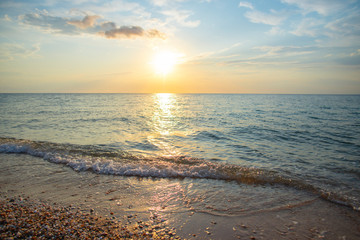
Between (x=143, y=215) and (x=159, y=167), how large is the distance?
12.4 ft

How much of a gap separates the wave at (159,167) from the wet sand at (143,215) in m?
1.01

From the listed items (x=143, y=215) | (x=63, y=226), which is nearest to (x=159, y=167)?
(x=143, y=215)

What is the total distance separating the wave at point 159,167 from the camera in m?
7.67

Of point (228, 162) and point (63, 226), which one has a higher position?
point (63, 226)

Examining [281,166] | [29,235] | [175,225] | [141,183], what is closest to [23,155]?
[141,183]

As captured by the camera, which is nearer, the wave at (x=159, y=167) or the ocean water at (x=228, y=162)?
the ocean water at (x=228, y=162)

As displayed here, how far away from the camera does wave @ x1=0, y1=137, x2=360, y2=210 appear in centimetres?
767

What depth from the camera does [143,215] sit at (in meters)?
5.11

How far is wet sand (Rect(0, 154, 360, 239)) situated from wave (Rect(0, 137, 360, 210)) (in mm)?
1013

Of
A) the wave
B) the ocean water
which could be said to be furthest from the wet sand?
the wave

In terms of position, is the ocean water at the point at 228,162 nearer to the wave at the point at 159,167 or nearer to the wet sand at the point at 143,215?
the wave at the point at 159,167

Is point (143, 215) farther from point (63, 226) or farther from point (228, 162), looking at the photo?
point (228, 162)

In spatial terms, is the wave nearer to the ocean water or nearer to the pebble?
the ocean water

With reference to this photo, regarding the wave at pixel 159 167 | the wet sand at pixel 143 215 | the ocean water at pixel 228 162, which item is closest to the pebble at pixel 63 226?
the wet sand at pixel 143 215
